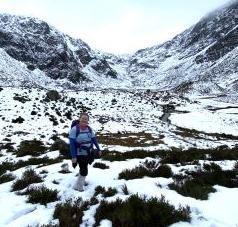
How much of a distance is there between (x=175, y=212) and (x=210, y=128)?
108 ft

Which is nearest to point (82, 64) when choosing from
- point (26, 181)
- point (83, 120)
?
point (26, 181)

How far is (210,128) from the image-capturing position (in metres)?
37.8

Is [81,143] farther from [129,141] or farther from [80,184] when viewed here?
[129,141]

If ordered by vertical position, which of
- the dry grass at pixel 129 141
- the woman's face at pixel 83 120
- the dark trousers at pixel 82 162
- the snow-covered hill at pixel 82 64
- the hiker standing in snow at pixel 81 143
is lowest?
the dry grass at pixel 129 141

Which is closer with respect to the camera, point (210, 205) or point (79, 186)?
point (210, 205)

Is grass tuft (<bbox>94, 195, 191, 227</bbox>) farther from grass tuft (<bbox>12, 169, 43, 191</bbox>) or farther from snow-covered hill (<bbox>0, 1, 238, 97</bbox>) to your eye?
snow-covered hill (<bbox>0, 1, 238, 97</bbox>)

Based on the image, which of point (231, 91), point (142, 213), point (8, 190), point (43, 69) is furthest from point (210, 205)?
point (43, 69)

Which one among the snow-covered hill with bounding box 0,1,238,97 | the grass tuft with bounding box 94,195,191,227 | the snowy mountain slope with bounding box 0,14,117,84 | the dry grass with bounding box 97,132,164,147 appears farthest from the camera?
the snowy mountain slope with bounding box 0,14,117,84

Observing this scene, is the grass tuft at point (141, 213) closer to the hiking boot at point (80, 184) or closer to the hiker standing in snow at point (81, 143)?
the hiking boot at point (80, 184)

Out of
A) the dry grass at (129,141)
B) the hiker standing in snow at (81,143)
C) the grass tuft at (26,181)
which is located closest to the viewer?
the hiker standing in snow at (81,143)

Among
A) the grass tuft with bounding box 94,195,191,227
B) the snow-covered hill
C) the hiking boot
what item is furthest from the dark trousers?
the snow-covered hill

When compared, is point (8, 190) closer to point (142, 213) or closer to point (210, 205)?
point (142, 213)

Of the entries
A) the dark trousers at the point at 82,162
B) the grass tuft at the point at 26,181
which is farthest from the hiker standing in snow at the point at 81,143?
the grass tuft at the point at 26,181

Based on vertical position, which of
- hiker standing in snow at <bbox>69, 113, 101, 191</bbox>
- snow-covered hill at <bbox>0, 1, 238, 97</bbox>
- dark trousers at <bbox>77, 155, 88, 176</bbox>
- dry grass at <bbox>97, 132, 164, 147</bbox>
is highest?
snow-covered hill at <bbox>0, 1, 238, 97</bbox>
